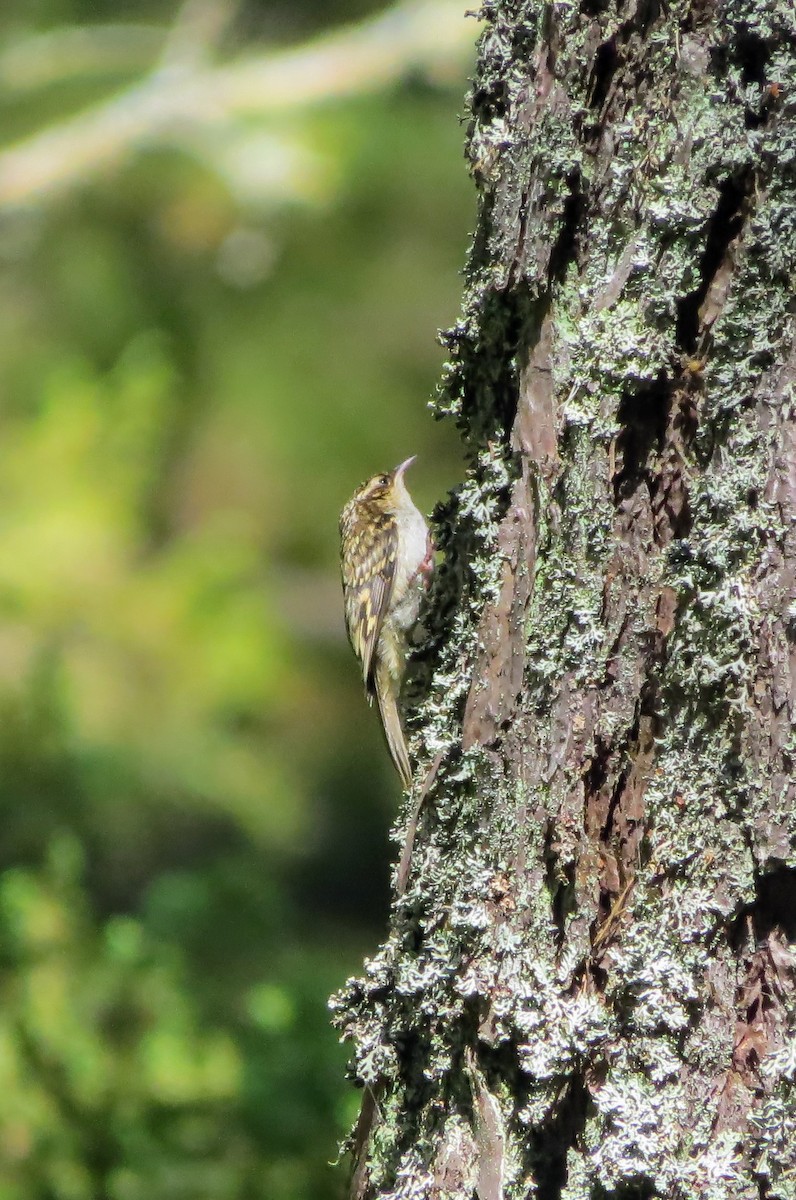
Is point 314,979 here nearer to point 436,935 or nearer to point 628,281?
point 436,935

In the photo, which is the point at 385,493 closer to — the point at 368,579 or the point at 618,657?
the point at 368,579


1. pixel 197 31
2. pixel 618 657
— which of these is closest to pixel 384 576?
pixel 618 657

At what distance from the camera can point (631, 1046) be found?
154 centimetres

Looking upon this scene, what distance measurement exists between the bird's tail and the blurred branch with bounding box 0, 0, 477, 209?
2.52m

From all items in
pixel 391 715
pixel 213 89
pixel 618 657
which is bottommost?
pixel 618 657

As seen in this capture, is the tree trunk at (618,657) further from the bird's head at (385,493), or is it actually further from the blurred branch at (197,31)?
the blurred branch at (197,31)

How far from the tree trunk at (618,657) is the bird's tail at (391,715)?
1.70 m

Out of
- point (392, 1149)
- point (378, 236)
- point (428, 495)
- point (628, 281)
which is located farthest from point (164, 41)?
point (392, 1149)

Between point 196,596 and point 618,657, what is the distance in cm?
280

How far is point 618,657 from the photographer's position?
1621 mm

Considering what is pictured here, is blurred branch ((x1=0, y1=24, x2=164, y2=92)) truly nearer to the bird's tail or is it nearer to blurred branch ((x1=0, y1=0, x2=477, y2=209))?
blurred branch ((x1=0, y1=0, x2=477, y2=209))

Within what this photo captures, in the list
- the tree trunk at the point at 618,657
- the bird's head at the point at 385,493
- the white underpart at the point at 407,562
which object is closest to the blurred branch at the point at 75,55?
the bird's head at the point at 385,493

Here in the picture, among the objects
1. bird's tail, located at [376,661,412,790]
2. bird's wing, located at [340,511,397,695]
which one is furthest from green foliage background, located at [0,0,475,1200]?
bird's tail, located at [376,661,412,790]

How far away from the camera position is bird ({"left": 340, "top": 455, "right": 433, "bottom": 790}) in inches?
160
